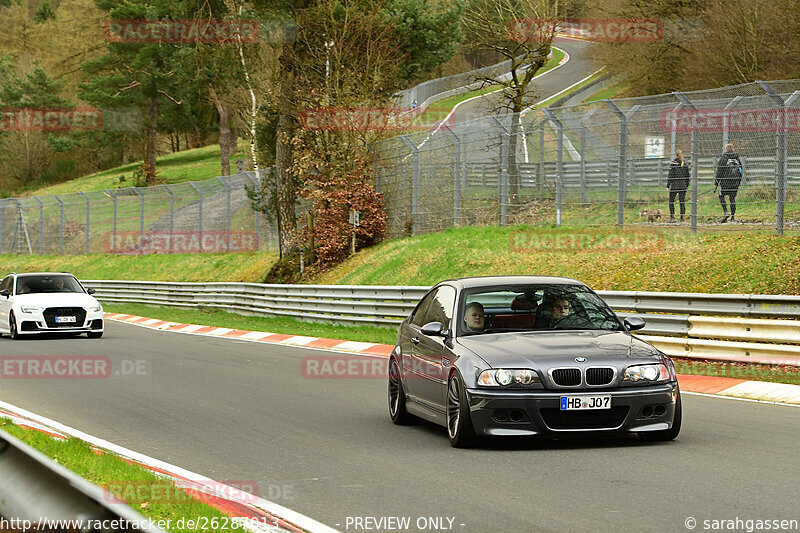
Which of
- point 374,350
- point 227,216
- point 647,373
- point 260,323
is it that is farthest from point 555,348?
point 227,216

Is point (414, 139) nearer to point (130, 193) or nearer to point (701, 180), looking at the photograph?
point (701, 180)

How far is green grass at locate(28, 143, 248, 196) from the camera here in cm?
8050

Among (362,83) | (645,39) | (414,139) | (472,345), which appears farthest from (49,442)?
(645,39)

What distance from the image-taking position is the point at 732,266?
18.8 m

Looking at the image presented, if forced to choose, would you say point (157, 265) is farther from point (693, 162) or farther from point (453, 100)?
point (453, 100)

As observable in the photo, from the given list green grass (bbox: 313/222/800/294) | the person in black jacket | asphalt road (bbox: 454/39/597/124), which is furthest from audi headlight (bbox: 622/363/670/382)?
asphalt road (bbox: 454/39/597/124)

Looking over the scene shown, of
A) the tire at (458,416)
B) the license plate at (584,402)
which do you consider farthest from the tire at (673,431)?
the tire at (458,416)

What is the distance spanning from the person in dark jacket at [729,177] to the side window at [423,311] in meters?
10.9

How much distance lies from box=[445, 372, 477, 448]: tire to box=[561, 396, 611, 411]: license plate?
2.56 ft

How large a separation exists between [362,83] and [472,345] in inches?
995

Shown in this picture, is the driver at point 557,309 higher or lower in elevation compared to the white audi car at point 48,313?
higher

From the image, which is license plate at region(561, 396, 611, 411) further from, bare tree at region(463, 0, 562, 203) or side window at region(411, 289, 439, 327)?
bare tree at region(463, 0, 562, 203)

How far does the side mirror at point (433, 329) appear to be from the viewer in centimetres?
977

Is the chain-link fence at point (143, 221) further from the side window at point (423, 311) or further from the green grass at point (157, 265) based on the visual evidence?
the side window at point (423, 311)
